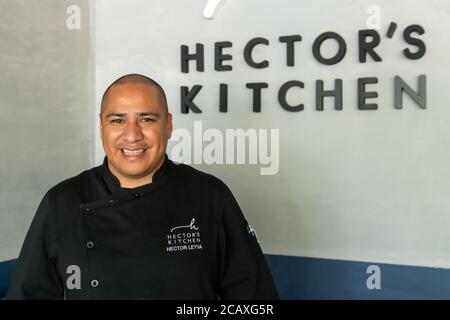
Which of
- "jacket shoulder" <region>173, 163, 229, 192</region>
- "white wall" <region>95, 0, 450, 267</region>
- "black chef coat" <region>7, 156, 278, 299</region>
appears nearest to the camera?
"black chef coat" <region>7, 156, 278, 299</region>

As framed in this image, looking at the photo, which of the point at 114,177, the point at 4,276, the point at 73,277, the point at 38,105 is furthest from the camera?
the point at 38,105

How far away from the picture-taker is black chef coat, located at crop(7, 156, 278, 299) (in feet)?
2.89

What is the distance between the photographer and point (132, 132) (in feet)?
3.05

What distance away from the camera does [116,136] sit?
0.94 metres

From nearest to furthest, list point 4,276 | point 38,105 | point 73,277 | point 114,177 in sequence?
point 73,277, point 114,177, point 4,276, point 38,105

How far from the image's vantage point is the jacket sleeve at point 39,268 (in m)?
0.89

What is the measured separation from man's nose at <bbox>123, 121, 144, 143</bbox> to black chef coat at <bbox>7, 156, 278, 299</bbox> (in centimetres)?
10

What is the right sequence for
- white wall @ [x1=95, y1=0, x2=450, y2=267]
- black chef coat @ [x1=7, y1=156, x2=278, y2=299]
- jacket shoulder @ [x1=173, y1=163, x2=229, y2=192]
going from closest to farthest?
black chef coat @ [x1=7, y1=156, x2=278, y2=299]
jacket shoulder @ [x1=173, y1=163, x2=229, y2=192]
white wall @ [x1=95, y1=0, x2=450, y2=267]

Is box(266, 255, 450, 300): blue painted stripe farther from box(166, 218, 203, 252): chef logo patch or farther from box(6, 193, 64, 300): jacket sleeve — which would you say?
box(6, 193, 64, 300): jacket sleeve

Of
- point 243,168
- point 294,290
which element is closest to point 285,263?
point 294,290

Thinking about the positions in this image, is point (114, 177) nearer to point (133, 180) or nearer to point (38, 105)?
point (133, 180)

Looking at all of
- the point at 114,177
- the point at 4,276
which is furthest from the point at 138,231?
the point at 4,276

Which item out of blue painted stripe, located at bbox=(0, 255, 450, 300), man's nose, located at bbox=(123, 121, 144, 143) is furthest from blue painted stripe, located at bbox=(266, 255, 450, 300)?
man's nose, located at bbox=(123, 121, 144, 143)

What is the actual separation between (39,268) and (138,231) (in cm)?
19
